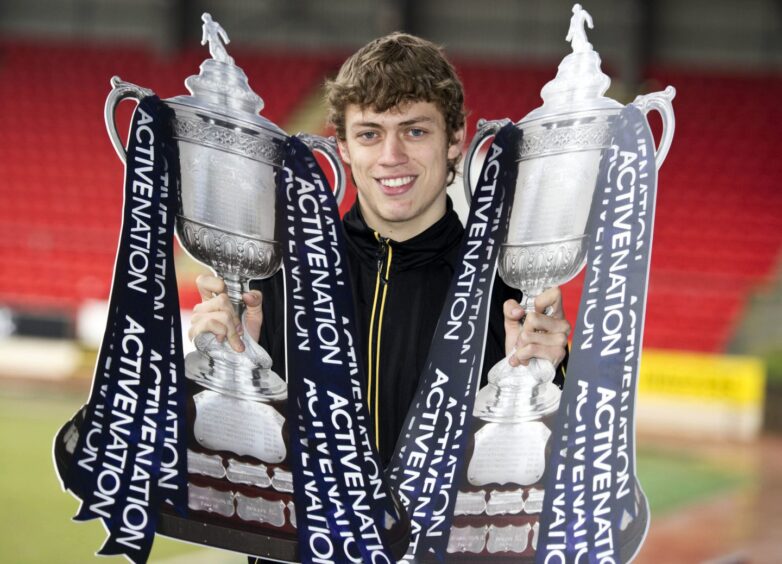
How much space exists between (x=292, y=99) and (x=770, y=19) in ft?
22.1

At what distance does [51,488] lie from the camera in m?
7.02

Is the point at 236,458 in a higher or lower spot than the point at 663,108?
lower

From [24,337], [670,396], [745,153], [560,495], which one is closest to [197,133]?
[560,495]

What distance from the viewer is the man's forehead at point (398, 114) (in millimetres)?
2244

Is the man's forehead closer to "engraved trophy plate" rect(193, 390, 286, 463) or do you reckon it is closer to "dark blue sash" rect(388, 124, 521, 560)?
"dark blue sash" rect(388, 124, 521, 560)

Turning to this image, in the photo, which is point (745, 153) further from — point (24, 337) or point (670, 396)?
point (24, 337)

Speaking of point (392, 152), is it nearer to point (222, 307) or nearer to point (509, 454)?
point (222, 307)

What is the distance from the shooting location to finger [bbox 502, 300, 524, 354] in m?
2.31

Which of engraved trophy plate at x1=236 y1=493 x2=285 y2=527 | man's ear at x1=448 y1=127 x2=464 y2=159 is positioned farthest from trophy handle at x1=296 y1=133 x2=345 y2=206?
engraved trophy plate at x1=236 y1=493 x2=285 y2=527

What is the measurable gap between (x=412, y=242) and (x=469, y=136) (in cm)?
864

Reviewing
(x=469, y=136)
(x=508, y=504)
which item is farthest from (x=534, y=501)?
(x=469, y=136)

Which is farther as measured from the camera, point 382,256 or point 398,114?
point 382,256

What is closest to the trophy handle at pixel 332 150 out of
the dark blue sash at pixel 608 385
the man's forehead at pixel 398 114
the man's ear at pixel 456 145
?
the man's forehead at pixel 398 114

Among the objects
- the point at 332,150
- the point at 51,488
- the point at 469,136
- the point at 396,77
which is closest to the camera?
the point at 396,77
